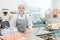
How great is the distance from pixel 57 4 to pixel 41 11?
0.25 metres

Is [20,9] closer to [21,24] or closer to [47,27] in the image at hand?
[21,24]

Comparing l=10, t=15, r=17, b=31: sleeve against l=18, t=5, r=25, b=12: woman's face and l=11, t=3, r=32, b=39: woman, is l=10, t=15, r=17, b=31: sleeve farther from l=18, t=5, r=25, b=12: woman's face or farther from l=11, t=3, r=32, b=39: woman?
l=18, t=5, r=25, b=12: woman's face

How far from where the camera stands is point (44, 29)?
4.21 feet

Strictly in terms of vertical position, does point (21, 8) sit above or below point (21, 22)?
above

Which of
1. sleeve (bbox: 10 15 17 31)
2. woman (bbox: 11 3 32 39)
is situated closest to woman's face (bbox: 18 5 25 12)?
woman (bbox: 11 3 32 39)

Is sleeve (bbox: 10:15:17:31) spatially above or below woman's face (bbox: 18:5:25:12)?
below

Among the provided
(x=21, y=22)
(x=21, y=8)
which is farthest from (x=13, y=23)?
(x=21, y=8)

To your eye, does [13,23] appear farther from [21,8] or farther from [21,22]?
[21,8]

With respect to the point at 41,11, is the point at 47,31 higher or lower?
lower

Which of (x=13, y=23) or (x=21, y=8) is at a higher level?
(x=21, y=8)

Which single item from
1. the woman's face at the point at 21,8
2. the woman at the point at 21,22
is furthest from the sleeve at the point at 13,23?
the woman's face at the point at 21,8

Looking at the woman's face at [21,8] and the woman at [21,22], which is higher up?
the woman's face at [21,8]

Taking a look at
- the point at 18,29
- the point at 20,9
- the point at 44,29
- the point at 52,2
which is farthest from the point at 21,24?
the point at 52,2

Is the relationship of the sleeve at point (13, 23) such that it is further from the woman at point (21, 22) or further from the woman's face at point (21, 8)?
the woman's face at point (21, 8)
